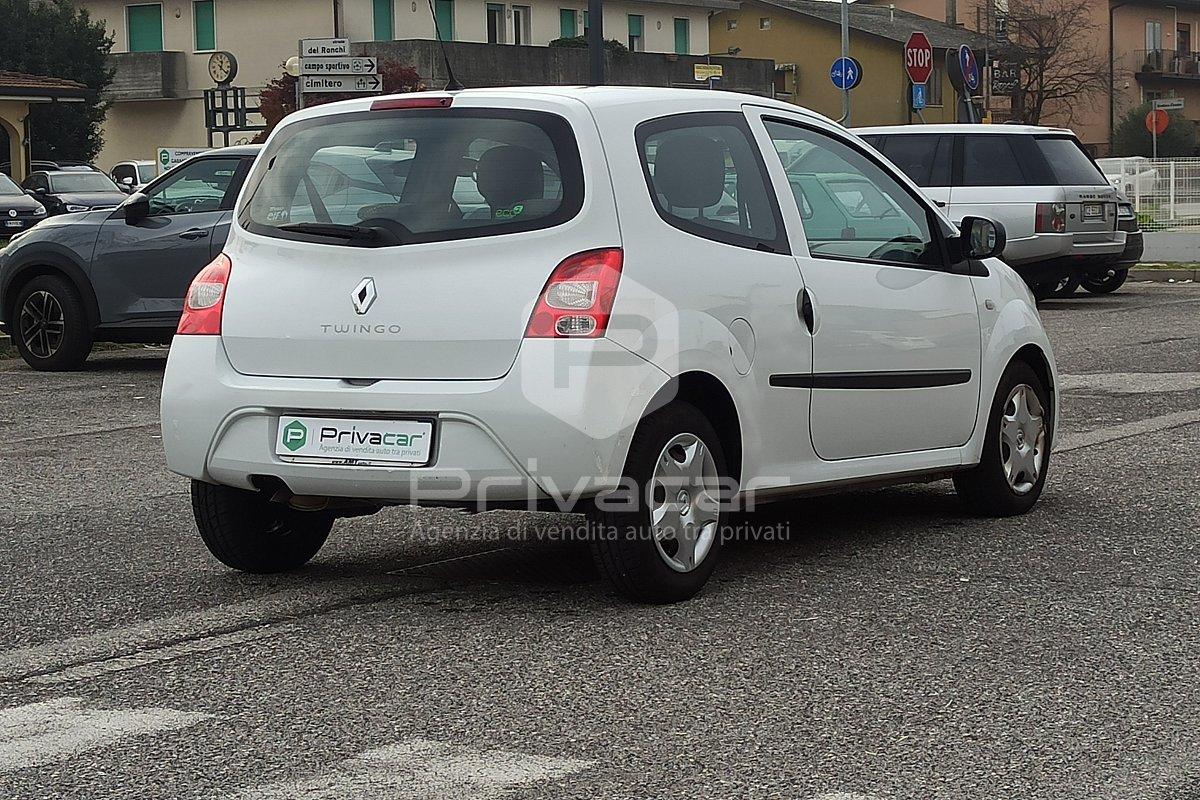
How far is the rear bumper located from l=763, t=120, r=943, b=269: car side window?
120 cm

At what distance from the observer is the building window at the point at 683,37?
207 feet

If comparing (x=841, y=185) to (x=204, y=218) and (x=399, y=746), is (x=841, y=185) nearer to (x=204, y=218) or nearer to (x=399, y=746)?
(x=399, y=746)

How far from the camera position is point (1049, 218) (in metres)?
18.9

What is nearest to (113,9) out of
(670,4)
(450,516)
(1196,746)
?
(670,4)

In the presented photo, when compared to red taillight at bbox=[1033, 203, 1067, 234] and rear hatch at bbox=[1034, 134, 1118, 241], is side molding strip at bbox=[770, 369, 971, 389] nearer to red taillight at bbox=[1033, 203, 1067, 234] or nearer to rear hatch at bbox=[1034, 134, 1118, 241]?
red taillight at bbox=[1033, 203, 1067, 234]

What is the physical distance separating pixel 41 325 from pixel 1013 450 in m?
9.28

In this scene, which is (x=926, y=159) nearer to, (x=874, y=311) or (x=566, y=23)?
(x=874, y=311)

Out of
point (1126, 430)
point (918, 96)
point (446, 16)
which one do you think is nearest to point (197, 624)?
point (1126, 430)

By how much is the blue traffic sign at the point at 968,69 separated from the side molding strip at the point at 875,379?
19.0 metres

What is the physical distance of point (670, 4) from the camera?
61.9 metres

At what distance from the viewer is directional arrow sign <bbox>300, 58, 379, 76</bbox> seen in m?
27.4

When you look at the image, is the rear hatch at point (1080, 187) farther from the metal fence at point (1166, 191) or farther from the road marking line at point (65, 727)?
the road marking line at point (65, 727)

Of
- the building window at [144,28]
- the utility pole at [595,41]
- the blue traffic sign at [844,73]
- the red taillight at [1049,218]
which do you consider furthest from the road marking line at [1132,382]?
the building window at [144,28]

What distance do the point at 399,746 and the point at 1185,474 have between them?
200 inches
